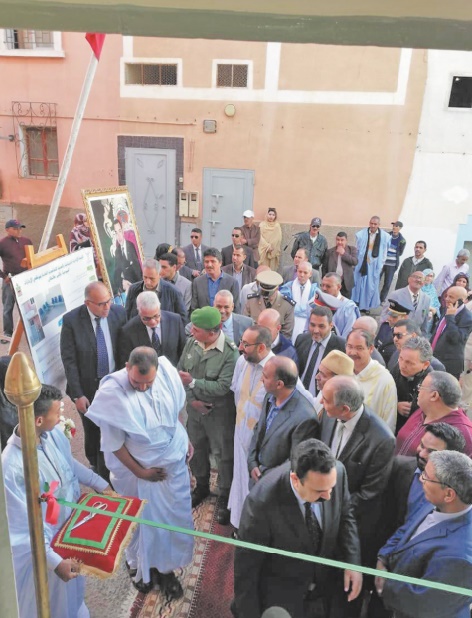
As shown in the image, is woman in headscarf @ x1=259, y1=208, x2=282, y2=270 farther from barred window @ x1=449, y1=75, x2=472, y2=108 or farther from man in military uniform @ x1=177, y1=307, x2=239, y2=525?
man in military uniform @ x1=177, y1=307, x2=239, y2=525

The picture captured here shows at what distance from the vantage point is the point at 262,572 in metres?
2.48

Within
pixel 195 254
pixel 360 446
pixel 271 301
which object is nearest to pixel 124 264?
pixel 195 254

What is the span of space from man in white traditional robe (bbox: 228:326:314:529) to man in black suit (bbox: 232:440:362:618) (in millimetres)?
1014

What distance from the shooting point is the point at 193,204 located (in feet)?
36.3

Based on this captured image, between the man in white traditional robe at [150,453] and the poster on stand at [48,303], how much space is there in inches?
55.1

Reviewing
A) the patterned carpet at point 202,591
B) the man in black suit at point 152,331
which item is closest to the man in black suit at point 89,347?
the man in black suit at point 152,331

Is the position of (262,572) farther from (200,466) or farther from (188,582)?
(200,466)

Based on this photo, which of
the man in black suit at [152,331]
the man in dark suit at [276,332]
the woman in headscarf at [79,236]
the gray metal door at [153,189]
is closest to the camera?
the man in dark suit at [276,332]

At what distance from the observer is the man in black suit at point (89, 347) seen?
4.22 m

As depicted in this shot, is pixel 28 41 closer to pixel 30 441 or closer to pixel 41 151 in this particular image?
pixel 41 151

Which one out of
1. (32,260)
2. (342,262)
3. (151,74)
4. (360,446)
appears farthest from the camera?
(151,74)

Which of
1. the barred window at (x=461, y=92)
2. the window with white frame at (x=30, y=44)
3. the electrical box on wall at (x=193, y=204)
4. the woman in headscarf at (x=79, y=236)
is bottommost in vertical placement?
the woman in headscarf at (x=79, y=236)

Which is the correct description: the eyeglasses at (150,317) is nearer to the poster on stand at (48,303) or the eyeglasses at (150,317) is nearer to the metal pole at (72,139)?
the poster on stand at (48,303)

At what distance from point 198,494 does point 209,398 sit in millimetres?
961
